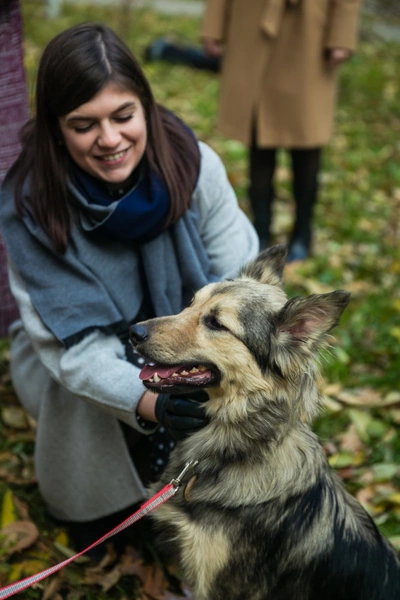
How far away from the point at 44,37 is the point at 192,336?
7315mm

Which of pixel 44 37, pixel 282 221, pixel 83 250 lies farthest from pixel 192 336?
pixel 44 37

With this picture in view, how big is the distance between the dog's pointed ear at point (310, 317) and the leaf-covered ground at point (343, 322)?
0.14 meters

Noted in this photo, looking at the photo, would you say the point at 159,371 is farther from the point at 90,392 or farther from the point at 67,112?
the point at 67,112

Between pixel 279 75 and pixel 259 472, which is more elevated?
pixel 279 75

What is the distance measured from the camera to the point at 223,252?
2793 mm

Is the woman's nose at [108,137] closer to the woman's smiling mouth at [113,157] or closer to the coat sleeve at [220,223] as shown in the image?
the woman's smiling mouth at [113,157]

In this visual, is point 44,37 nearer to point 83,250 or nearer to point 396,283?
point 396,283

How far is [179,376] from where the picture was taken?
80.7 inches

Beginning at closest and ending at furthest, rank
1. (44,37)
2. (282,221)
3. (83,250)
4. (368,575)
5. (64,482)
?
(368,575)
(83,250)
(64,482)
(282,221)
(44,37)

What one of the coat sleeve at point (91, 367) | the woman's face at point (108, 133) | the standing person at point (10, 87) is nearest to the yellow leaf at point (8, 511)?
the coat sleeve at point (91, 367)

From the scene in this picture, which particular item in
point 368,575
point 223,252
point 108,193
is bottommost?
point 368,575

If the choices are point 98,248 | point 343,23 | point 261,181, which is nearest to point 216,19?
point 343,23

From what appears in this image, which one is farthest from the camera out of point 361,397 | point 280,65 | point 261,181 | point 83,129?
point 261,181

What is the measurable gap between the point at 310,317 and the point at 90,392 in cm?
87
